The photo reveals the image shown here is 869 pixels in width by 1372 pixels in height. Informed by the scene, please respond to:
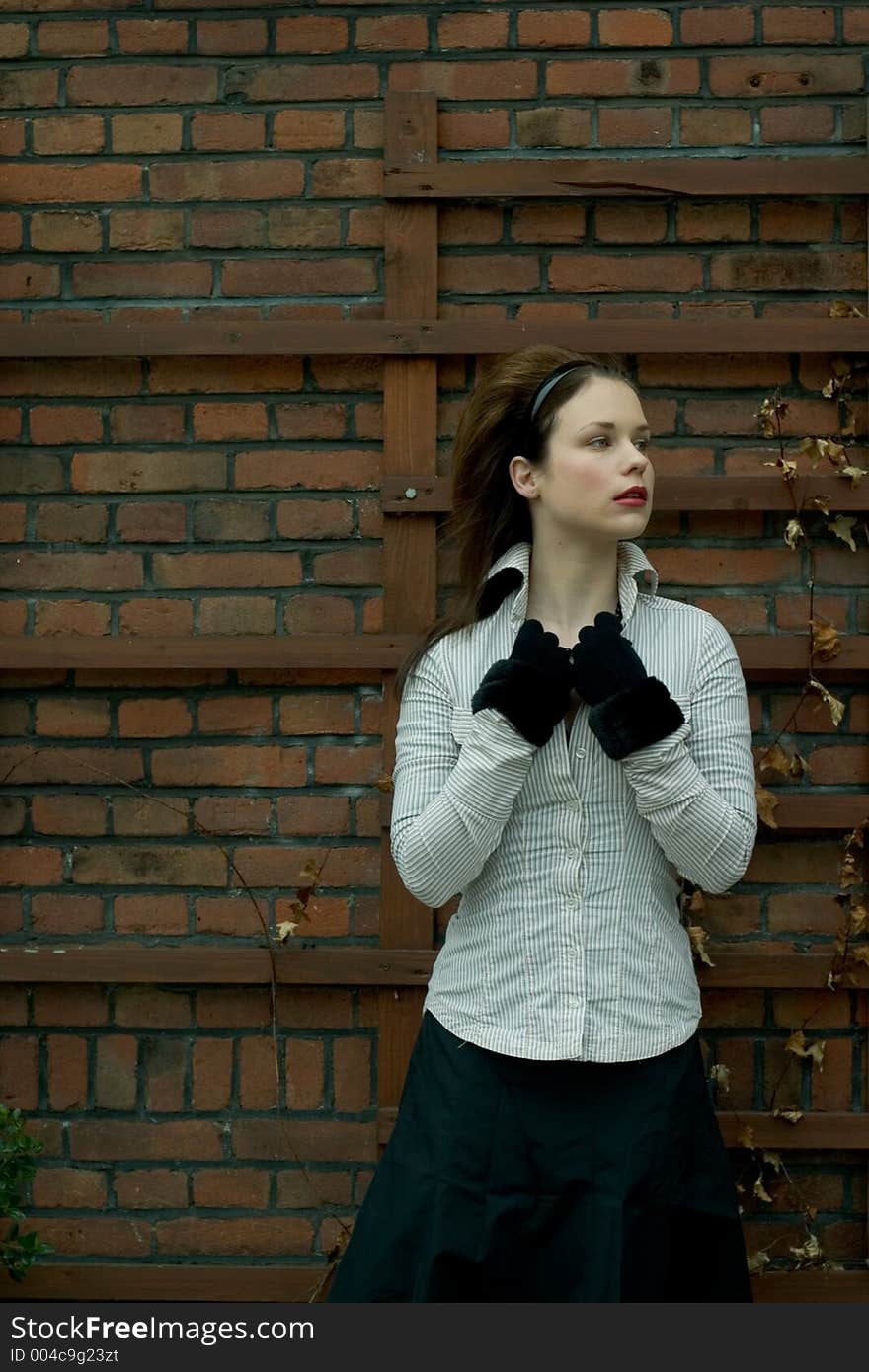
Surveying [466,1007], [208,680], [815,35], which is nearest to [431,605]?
[208,680]

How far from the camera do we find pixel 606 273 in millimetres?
2697

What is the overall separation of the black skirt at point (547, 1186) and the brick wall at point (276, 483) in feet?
2.31

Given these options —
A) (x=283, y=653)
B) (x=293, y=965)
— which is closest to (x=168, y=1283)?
(x=293, y=965)

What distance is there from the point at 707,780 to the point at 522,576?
1.45 ft

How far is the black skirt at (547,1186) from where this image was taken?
76.9 inches

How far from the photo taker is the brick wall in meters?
2.69

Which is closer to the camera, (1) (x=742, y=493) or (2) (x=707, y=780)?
(2) (x=707, y=780)

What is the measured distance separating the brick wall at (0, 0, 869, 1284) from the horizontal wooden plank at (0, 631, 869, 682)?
0.15ft

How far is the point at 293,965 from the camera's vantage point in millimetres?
2691

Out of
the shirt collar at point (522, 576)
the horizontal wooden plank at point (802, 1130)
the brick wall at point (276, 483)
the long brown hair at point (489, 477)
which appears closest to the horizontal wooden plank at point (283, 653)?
the brick wall at point (276, 483)

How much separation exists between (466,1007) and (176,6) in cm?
205

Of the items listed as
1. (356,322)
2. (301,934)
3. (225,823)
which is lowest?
(301,934)

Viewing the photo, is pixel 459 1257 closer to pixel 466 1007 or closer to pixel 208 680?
pixel 466 1007

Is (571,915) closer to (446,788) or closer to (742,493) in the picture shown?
(446,788)
